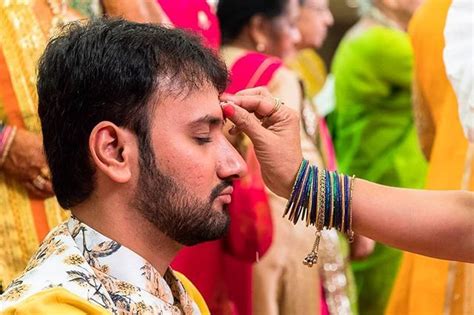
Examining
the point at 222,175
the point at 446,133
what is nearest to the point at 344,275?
the point at 446,133

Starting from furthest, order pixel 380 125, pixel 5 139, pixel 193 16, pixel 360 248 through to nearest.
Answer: pixel 380 125 → pixel 360 248 → pixel 193 16 → pixel 5 139

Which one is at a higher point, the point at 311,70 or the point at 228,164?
the point at 228,164

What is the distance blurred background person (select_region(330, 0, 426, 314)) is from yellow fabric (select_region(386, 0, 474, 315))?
133 cm

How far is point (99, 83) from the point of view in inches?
75.7

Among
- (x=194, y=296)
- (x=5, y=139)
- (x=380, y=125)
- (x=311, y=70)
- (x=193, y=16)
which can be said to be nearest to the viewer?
(x=194, y=296)

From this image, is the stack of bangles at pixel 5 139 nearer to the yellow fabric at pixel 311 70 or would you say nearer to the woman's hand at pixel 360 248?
the woman's hand at pixel 360 248

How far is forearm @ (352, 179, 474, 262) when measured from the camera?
216 cm

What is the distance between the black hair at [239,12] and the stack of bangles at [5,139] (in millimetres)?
1239

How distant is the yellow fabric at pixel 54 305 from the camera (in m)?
1.71

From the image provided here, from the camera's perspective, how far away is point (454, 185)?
2.72 meters

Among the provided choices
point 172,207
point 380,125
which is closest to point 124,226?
point 172,207

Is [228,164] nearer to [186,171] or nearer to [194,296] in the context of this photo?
[186,171]

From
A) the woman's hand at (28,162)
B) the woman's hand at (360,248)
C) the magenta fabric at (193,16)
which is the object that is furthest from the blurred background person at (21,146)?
the woman's hand at (360,248)

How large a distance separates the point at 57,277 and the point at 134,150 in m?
0.27
